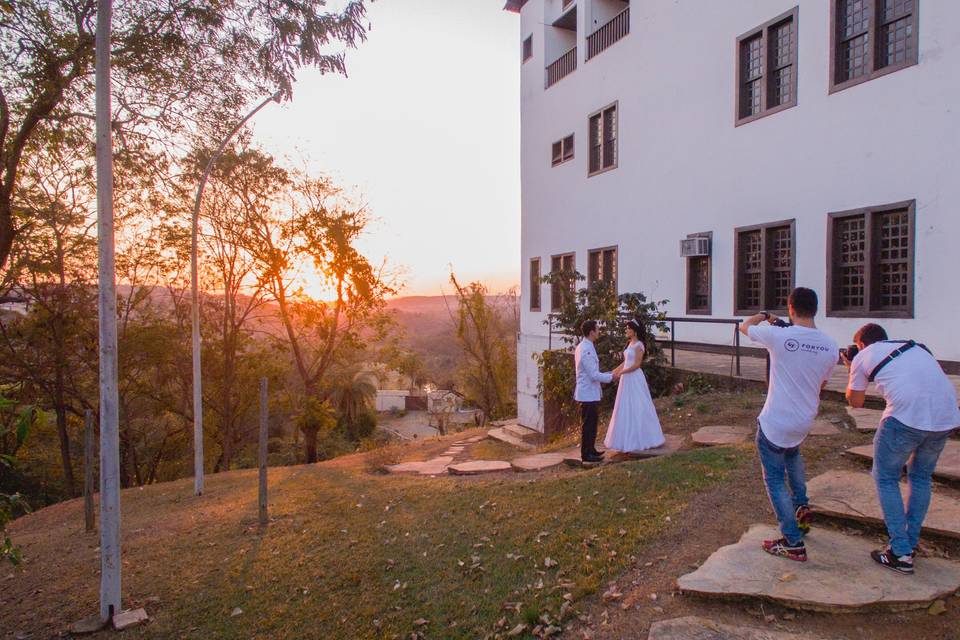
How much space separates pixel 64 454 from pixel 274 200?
12408 millimetres

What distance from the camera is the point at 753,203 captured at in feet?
44.5

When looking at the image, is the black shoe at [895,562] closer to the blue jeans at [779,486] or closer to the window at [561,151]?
the blue jeans at [779,486]

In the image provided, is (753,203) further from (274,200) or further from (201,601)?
(274,200)

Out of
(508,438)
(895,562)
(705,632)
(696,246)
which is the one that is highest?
(696,246)

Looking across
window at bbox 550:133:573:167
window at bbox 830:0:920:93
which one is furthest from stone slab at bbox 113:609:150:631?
window at bbox 550:133:573:167

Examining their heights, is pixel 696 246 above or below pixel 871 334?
above

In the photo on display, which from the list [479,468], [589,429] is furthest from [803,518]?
[479,468]

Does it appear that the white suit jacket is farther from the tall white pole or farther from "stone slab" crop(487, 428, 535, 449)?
"stone slab" crop(487, 428, 535, 449)

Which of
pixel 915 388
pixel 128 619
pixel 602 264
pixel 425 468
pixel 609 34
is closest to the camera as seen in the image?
pixel 915 388

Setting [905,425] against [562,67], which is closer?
[905,425]

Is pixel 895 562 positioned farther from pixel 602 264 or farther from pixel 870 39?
pixel 602 264

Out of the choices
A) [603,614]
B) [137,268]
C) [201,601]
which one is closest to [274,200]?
[137,268]

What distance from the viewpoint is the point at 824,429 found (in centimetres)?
795

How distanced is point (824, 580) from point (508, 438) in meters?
15.3
